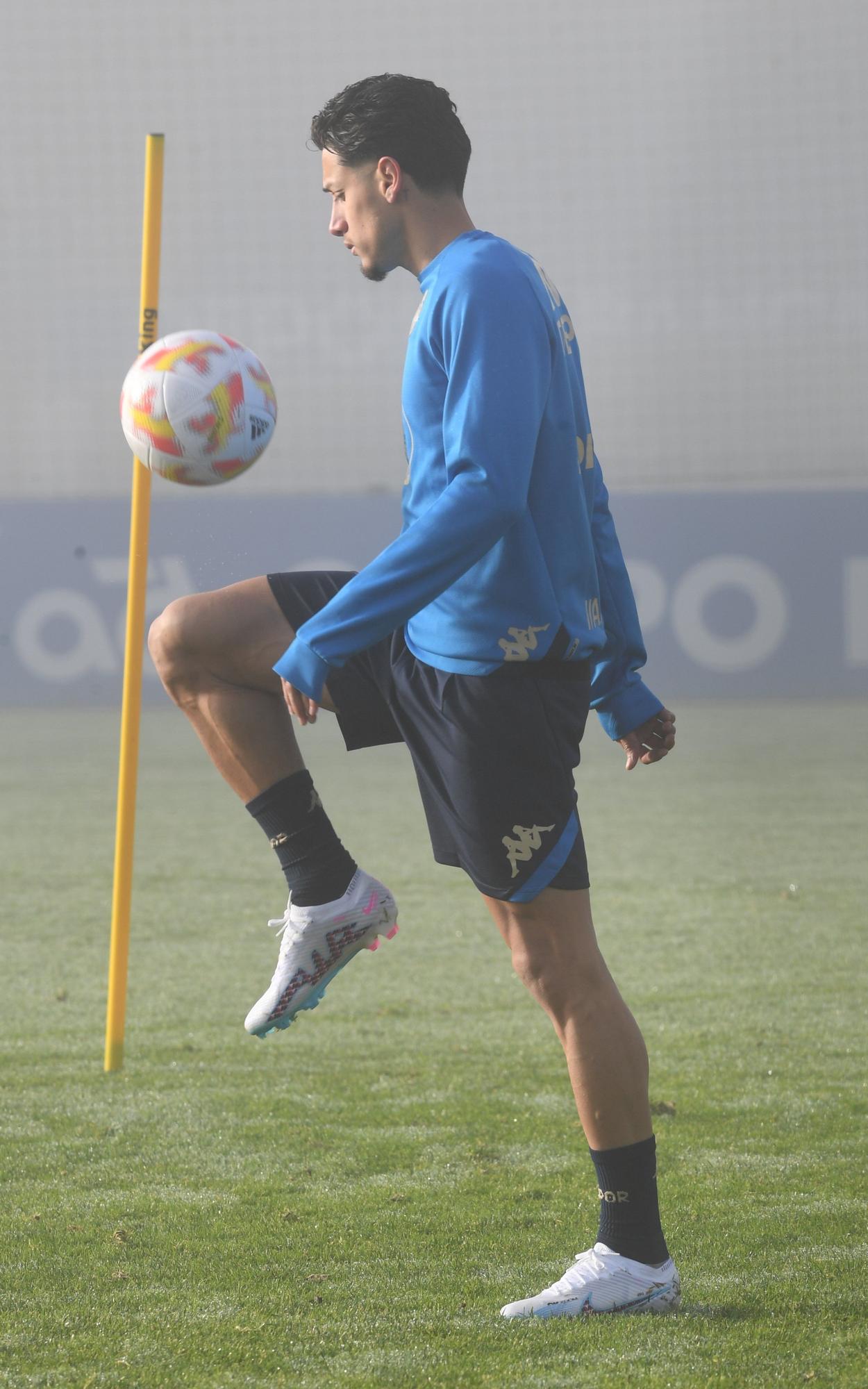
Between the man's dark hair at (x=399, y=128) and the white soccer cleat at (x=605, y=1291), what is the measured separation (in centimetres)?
142

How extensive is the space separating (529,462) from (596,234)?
12458mm

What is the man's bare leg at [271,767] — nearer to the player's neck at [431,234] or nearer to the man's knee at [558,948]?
the man's knee at [558,948]

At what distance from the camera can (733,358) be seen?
1462cm

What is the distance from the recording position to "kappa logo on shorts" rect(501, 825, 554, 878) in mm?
1838

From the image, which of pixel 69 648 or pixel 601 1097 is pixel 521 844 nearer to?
pixel 601 1097

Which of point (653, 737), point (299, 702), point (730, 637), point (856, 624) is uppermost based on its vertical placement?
point (299, 702)

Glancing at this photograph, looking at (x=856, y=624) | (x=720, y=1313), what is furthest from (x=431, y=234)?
(x=856, y=624)

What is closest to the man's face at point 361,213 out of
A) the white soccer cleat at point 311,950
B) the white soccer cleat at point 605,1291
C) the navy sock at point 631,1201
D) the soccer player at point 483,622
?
the soccer player at point 483,622

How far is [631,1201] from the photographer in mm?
1940

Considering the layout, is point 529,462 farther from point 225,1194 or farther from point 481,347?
point 225,1194

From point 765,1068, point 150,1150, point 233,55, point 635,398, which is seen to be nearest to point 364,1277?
point 150,1150

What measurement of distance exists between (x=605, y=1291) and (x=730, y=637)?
Result: 12.6 meters

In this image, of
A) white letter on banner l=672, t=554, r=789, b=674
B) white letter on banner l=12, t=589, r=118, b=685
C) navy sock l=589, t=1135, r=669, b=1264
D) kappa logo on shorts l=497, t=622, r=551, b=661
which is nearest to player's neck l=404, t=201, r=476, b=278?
kappa logo on shorts l=497, t=622, r=551, b=661

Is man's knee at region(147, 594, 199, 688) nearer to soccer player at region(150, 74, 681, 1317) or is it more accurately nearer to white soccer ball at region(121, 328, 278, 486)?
soccer player at region(150, 74, 681, 1317)
